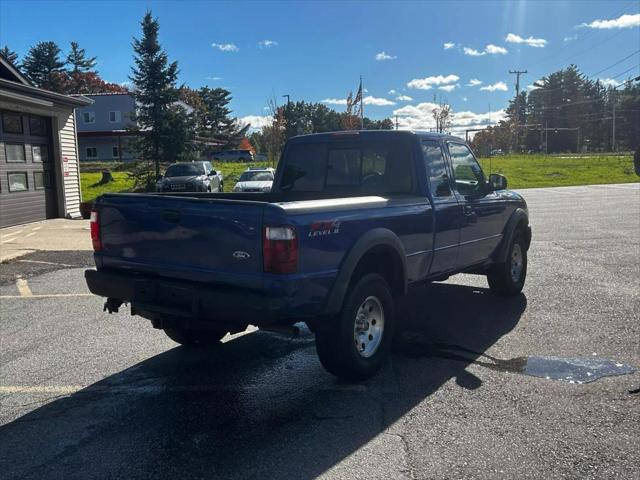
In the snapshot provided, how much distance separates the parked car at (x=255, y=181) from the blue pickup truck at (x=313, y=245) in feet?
49.1

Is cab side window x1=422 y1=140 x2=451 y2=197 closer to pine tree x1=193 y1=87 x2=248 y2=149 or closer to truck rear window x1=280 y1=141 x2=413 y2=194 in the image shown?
truck rear window x1=280 y1=141 x2=413 y2=194

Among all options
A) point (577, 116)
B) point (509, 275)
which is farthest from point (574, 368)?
point (577, 116)

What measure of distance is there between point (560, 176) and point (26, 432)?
4220cm

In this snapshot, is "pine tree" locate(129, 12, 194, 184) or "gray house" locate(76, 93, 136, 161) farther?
"gray house" locate(76, 93, 136, 161)

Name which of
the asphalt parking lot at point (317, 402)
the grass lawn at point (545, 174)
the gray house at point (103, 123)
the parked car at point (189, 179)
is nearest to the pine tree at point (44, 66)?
the gray house at point (103, 123)

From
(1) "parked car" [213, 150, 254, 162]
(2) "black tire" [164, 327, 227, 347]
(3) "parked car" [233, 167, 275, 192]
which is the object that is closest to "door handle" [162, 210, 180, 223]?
(2) "black tire" [164, 327, 227, 347]

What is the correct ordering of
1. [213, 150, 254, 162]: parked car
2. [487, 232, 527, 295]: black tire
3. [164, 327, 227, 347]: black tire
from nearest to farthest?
1. [164, 327, 227, 347]: black tire
2. [487, 232, 527, 295]: black tire
3. [213, 150, 254, 162]: parked car

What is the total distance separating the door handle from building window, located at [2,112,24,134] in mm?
12190

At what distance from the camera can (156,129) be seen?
3238 cm

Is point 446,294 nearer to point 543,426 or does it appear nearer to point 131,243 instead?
point 543,426

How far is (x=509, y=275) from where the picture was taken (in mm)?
7219

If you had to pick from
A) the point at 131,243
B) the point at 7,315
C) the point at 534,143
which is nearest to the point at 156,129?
the point at 7,315

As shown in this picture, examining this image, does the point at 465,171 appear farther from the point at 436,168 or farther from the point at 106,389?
the point at 106,389

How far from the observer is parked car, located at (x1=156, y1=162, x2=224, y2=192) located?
2297cm
